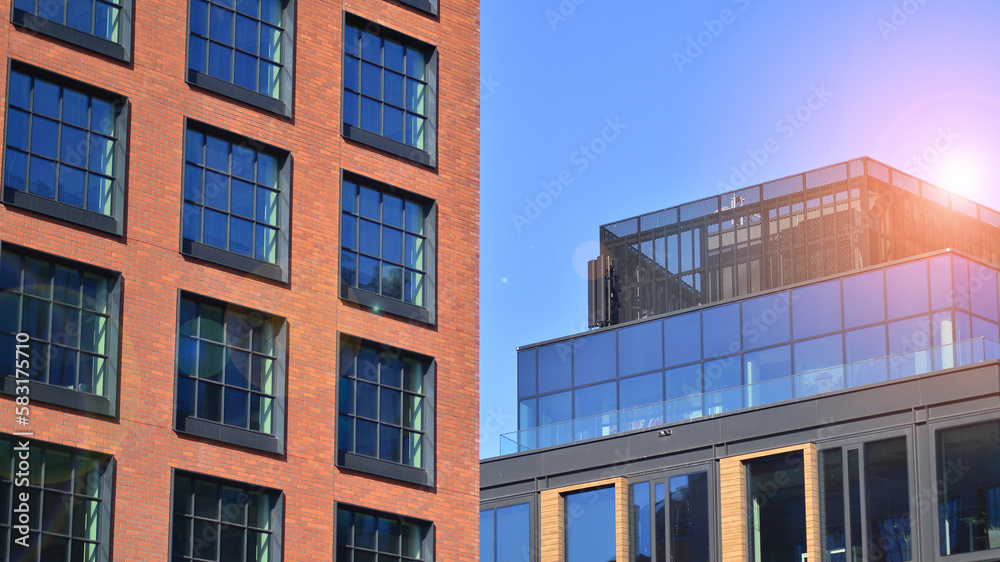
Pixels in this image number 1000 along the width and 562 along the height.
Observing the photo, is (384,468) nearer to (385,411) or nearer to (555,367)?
(385,411)

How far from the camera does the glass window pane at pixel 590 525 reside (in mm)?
46906

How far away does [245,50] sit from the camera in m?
31.3

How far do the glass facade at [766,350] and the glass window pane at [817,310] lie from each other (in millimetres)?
40

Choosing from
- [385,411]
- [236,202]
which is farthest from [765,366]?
[236,202]

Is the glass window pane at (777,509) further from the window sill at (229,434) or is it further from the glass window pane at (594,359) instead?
the window sill at (229,434)

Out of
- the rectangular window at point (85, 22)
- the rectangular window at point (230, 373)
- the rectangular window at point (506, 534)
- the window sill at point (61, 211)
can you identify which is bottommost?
the rectangular window at point (506, 534)

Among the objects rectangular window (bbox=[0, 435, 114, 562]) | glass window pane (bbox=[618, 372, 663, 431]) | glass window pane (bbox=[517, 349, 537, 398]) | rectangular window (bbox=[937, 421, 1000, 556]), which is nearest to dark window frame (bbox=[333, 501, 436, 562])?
rectangular window (bbox=[0, 435, 114, 562])

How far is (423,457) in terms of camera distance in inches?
1256

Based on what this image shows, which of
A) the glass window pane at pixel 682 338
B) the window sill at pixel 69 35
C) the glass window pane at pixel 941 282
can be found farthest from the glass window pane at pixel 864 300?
the window sill at pixel 69 35

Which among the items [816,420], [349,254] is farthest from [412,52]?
[816,420]

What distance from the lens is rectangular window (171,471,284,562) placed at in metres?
27.5

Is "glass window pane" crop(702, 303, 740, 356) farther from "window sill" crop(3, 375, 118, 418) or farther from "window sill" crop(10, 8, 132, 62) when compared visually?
"window sill" crop(3, 375, 118, 418)

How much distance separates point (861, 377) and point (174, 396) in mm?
22471

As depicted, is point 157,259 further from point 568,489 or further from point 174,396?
point 568,489
